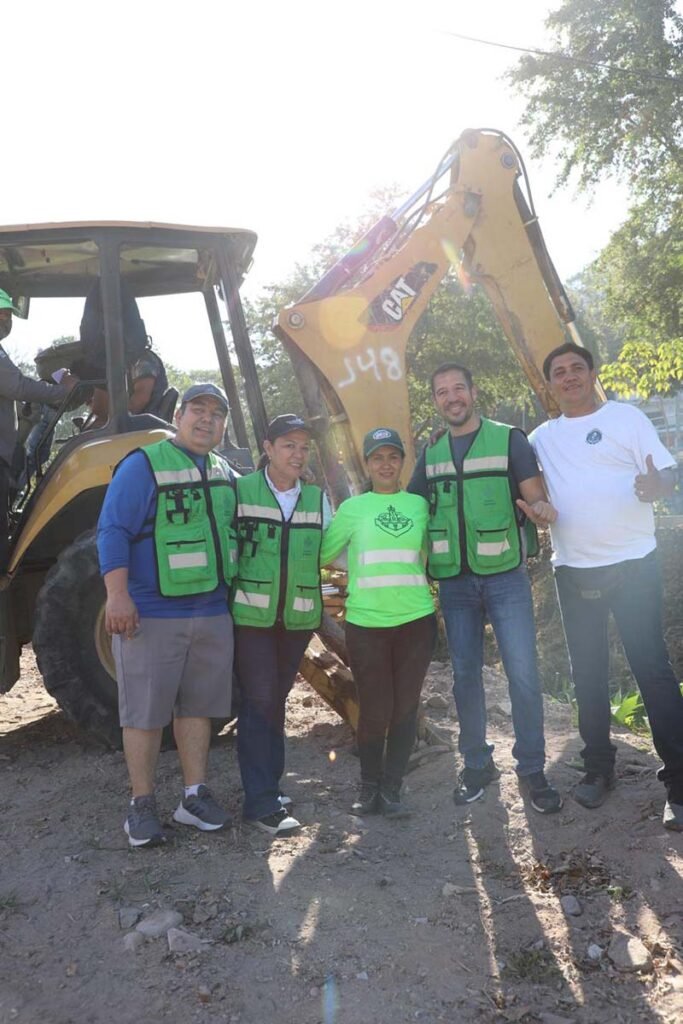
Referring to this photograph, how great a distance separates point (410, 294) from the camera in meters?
5.88

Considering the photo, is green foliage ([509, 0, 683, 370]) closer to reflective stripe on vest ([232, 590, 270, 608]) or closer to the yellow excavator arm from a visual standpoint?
the yellow excavator arm

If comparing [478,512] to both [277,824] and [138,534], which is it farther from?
[277,824]

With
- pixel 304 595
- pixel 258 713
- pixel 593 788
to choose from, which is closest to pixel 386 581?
pixel 304 595

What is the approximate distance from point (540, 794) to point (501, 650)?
0.63 meters

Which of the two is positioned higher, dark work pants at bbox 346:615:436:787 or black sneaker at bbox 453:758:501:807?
dark work pants at bbox 346:615:436:787

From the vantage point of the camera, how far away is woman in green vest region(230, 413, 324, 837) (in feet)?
12.9

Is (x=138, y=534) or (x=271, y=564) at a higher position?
(x=138, y=534)

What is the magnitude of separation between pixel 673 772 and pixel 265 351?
21.2 m

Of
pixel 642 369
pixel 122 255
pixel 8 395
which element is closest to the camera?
pixel 8 395

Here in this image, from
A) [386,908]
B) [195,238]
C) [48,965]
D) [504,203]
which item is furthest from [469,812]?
[504,203]

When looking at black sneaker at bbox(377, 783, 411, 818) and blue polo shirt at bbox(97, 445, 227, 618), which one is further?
black sneaker at bbox(377, 783, 411, 818)

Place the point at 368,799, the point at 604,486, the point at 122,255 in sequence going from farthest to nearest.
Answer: the point at 122,255, the point at 368,799, the point at 604,486

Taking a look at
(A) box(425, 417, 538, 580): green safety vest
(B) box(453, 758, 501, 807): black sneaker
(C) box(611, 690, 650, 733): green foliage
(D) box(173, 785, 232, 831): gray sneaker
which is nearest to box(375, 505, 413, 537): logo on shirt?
(A) box(425, 417, 538, 580): green safety vest

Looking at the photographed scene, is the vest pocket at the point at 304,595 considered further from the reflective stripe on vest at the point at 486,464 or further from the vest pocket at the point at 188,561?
the reflective stripe on vest at the point at 486,464
